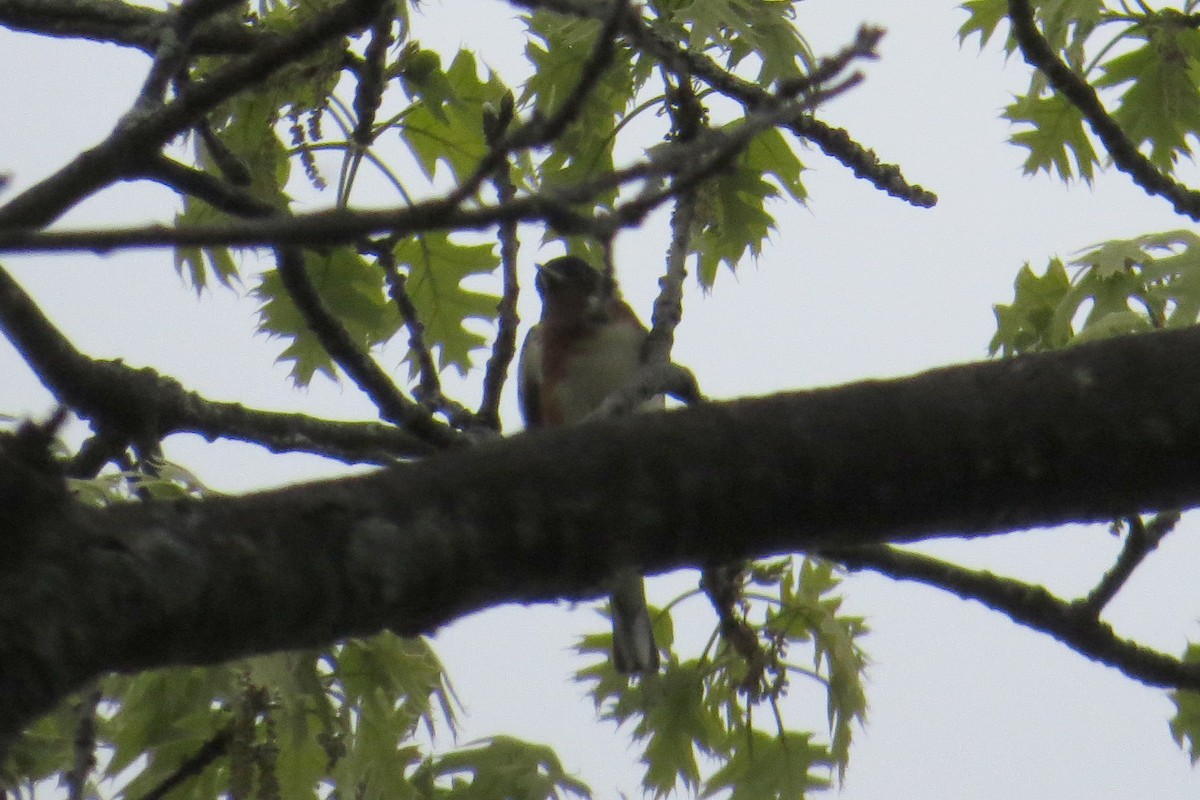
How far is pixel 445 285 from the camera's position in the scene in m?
4.36

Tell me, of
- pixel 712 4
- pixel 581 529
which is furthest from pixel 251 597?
pixel 712 4

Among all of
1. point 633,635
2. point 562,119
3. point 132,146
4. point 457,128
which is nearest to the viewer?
point 562,119

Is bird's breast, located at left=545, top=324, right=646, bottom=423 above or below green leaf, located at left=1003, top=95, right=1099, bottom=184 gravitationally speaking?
below

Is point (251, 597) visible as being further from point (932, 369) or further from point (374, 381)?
point (374, 381)

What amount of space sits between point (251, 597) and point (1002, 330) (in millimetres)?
3414

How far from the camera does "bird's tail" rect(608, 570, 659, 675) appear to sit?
428 centimetres

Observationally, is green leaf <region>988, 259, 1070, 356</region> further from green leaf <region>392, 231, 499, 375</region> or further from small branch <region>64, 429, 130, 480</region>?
small branch <region>64, 429, 130, 480</region>

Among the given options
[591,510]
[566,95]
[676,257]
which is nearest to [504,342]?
[676,257]

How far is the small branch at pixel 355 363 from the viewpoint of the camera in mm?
2924

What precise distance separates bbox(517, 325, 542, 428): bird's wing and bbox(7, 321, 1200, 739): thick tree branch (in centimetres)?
386

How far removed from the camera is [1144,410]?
5.75 feet

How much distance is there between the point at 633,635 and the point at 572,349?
134cm

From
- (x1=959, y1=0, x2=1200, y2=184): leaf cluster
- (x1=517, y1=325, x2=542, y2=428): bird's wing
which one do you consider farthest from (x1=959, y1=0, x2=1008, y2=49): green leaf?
(x1=517, y1=325, x2=542, y2=428): bird's wing

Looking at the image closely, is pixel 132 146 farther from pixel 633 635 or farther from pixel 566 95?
pixel 633 635
